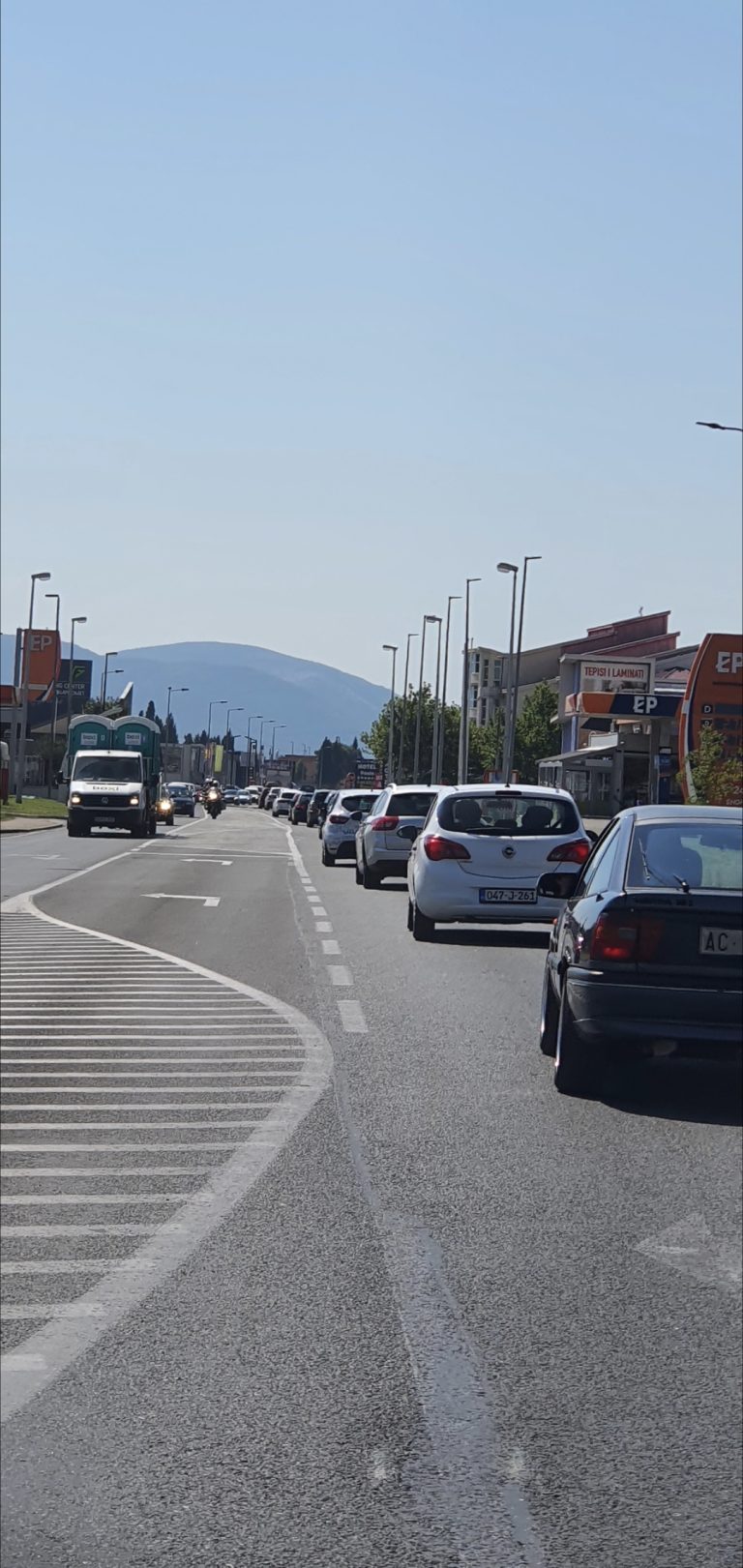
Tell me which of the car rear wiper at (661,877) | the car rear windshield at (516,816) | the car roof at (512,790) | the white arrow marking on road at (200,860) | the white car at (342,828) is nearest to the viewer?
the car rear wiper at (661,877)

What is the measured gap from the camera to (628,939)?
3.21 m

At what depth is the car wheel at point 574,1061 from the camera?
3.51 meters

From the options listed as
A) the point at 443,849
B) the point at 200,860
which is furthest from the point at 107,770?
the point at 443,849

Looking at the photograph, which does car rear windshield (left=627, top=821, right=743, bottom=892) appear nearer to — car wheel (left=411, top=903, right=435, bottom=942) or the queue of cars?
the queue of cars

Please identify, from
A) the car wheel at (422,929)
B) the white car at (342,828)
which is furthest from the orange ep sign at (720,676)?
the car wheel at (422,929)

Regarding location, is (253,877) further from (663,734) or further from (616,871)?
(616,871)

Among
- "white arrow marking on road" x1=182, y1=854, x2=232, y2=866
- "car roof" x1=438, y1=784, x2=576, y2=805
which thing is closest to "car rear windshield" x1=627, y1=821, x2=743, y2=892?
"car roof" x1=438, y1=784, x2=576, y2=805

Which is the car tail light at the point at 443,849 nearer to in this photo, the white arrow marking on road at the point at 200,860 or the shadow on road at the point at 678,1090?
the shadow on road at the point at 678,1090

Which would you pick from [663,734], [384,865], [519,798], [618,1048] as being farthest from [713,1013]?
[384,865]

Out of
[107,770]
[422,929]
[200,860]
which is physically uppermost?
[107,770]

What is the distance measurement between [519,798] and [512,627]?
16307 cm

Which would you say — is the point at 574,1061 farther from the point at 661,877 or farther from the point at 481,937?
the point at 481,937

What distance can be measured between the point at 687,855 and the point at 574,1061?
40 centimetres

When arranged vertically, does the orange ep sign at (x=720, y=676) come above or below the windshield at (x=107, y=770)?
above
